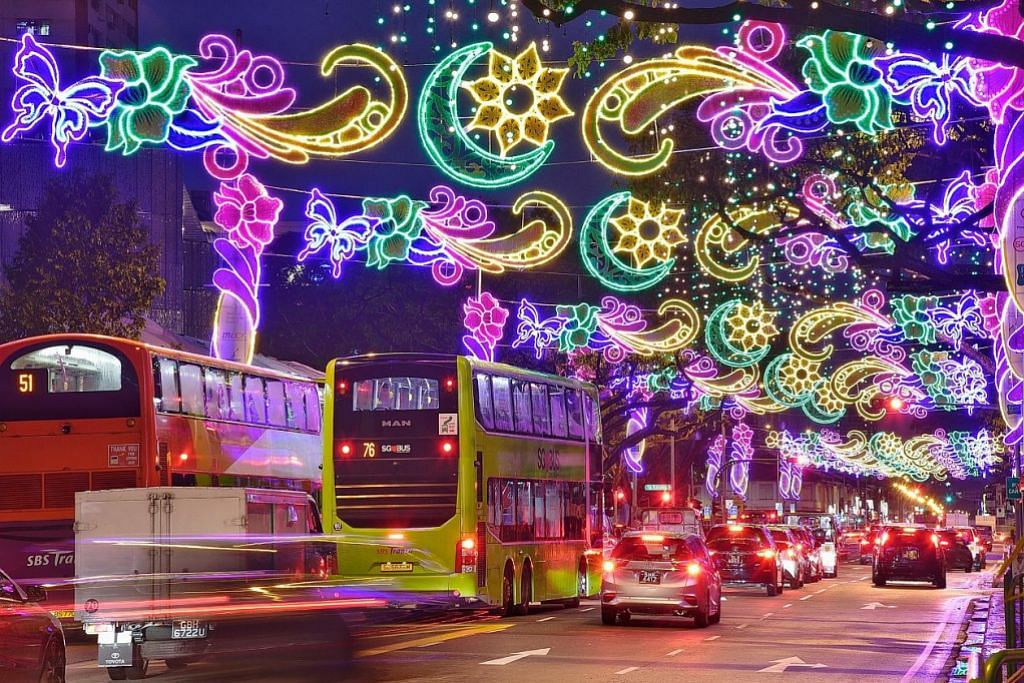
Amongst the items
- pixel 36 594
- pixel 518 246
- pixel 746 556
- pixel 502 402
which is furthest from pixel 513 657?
pixel 746 556

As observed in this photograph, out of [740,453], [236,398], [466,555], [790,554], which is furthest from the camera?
[740,453]

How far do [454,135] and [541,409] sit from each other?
32.2 feet

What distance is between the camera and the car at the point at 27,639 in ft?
43.8

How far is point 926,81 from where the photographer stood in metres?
19.5

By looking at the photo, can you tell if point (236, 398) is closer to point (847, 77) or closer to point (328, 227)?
point (328, 227)

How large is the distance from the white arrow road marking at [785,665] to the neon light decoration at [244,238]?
39.0ft

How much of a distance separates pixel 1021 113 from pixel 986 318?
1771 cm

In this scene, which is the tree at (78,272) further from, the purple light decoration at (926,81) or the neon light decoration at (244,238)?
the purple light decoration at (926,81)

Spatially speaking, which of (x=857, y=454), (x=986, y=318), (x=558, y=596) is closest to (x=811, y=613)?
(x=558, y=596)

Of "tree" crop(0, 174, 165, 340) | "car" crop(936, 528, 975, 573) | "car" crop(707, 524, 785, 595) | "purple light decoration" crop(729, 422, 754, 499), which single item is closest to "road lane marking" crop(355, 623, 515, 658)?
"car" crop(707, 524, 785, 595)

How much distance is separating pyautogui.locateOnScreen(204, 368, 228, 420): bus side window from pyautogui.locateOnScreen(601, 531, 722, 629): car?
6.84 metres

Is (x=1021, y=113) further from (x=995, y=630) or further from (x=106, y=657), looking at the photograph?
(x=995, y=630)

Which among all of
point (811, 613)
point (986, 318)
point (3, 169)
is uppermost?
point (3, 169)

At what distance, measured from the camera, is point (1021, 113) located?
15703 mm
